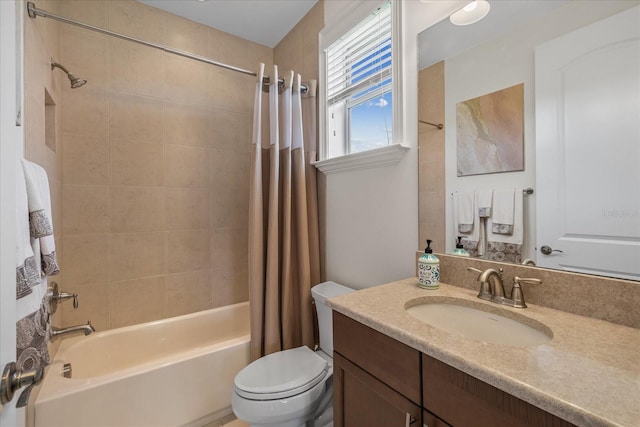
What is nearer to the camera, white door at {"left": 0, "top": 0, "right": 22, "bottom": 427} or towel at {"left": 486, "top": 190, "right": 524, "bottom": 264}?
white door at {"left": 0, "top": 0, "right": 22, "bottom": 427}

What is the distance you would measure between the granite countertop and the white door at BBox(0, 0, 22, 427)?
0.78m

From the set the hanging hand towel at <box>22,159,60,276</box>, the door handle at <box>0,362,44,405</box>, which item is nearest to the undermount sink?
the door handle at <box>0,362,44,405</box>

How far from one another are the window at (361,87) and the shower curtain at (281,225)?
186mm

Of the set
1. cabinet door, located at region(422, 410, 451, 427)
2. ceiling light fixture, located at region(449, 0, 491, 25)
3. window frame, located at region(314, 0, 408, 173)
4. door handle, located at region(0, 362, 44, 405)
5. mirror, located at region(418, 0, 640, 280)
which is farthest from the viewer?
window frame, located at region(314, 0, 408, 173)

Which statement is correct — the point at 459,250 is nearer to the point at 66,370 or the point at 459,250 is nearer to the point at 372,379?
the point at 372,379

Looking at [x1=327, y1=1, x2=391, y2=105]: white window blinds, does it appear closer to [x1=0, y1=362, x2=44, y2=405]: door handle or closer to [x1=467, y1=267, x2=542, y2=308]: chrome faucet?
[x1=467, y1=267, x2=542, y2=308]: chrome faucet

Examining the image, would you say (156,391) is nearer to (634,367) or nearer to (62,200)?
(62,200)

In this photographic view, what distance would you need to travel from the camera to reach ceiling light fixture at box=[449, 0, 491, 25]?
3.52 ft

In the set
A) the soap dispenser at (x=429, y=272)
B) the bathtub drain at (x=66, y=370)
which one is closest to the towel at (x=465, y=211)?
the soap dispenser at (x=429, y=272)

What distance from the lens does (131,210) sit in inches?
75.0

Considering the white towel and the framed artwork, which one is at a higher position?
the framed artwork

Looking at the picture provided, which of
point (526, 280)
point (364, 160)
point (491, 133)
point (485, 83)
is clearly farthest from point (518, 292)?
point (364, 160)

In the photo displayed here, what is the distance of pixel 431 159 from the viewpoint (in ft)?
4.07

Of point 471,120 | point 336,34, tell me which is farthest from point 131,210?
point 471,120
